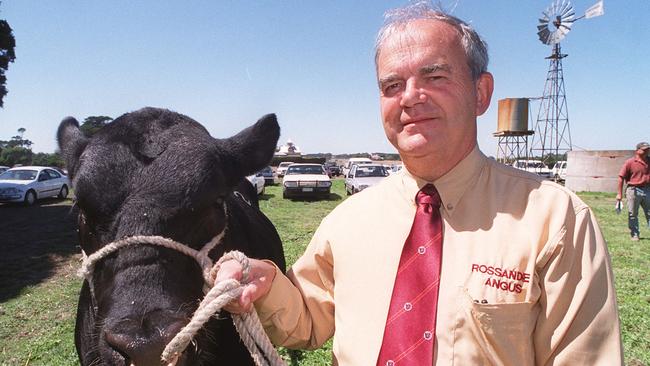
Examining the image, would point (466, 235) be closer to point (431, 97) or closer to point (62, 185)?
point (431, 97)

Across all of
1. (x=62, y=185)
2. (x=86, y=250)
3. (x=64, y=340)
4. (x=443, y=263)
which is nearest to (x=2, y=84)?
(x=62, y=185)

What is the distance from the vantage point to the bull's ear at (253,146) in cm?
255

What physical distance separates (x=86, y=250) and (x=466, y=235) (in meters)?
2.02

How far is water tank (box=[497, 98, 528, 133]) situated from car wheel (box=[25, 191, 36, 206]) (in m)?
31.2

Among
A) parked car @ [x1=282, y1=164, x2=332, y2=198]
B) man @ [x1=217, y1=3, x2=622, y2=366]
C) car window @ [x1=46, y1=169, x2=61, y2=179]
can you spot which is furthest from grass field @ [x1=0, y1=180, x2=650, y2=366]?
car window @ [x1=46, y1=169, x2=61, y2=179]

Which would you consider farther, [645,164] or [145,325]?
[645,164]

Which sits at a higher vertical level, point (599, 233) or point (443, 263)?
point (599, 233)

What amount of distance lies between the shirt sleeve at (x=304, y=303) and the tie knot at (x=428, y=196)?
51cm

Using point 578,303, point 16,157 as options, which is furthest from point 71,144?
point 16,157

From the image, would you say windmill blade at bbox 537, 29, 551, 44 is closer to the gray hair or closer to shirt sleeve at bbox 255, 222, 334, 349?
the gray hair

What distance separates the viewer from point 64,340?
5371 millimetres

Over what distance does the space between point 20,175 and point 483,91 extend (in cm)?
2427

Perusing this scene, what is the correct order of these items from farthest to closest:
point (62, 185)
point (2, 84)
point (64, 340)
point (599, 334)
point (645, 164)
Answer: point (2, 84), point (62, 185), point (645, 164), point (64, 340), point (599, 334)

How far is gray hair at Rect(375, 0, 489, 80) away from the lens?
72.8 inches
